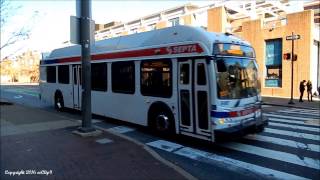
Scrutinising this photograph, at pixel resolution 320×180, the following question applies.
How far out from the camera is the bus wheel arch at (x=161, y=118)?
375 inches

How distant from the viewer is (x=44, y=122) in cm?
1187

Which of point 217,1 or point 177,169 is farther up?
point 217,1

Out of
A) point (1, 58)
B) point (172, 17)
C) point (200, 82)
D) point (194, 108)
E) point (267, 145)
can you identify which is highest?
point (172, 17)

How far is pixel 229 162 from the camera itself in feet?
24.4

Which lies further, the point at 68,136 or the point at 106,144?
the point at 68,136

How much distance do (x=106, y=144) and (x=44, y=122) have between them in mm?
4381

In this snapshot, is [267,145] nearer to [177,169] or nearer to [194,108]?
[194,108]

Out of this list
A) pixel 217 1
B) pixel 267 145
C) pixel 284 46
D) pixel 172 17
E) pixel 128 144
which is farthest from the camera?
pixel 172 17

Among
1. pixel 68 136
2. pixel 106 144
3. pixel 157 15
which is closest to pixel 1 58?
pixel 68 136

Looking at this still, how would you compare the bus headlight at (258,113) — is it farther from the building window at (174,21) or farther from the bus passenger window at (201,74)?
the building window at (174,21)

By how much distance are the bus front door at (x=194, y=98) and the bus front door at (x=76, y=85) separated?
21.8 feet

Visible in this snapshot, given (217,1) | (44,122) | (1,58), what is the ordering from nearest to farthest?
(44,122)
(1,58)
(217,1)

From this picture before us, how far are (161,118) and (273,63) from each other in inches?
860

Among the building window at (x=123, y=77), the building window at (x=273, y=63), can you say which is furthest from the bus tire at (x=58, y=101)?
the building window at (x=273, y=63)
